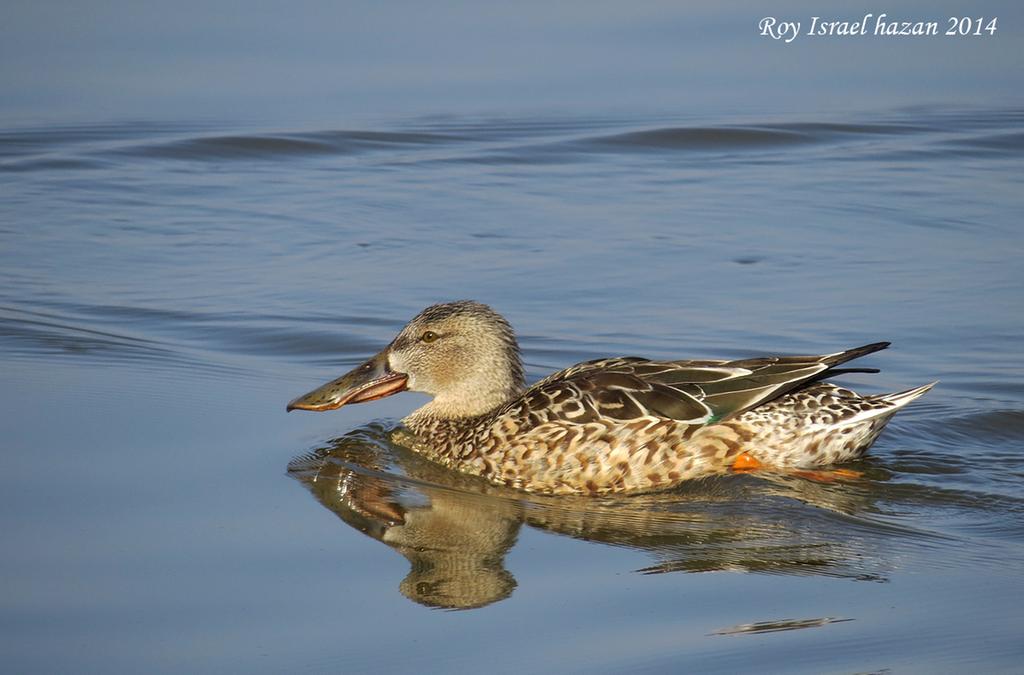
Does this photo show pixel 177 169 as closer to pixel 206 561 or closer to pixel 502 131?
pixel 502 131

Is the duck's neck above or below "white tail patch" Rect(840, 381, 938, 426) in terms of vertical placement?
above

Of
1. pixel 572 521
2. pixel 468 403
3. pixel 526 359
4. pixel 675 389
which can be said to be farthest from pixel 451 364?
pixel 572 521

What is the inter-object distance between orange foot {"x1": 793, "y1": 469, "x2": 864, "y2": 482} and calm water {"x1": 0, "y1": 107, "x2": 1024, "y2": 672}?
108 millimetres

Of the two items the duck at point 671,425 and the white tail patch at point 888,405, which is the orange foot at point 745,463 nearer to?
the duck at point 671,425

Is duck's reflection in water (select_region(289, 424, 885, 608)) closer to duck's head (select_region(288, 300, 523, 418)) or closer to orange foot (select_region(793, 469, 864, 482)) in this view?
orange foot (select_region(793, 469, 864, 482))

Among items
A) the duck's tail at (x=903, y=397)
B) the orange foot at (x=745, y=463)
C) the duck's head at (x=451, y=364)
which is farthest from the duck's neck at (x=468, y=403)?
the duck's tail at (x=903, y=397)

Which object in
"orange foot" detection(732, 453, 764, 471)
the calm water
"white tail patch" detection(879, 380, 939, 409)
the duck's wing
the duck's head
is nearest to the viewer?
the calm water

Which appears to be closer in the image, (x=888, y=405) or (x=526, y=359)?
(x=888, y=405)

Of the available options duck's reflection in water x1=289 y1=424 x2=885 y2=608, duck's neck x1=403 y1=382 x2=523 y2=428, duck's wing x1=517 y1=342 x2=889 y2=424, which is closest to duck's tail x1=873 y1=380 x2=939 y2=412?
duck's wing x1=517 y1=342 x2=889 y2=424

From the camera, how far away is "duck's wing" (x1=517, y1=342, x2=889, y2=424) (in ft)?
23.2

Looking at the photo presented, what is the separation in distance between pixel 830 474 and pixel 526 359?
2270 mm

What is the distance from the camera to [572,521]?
6.52 meters

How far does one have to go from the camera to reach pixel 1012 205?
38.8ft

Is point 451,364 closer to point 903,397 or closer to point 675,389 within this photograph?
point 675,389
